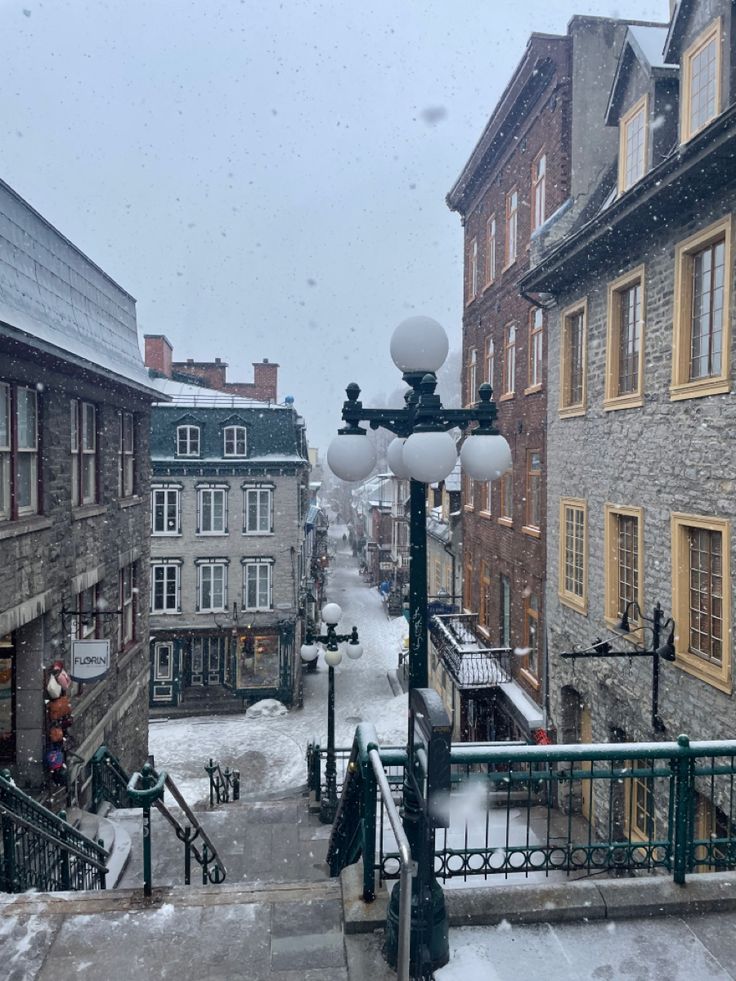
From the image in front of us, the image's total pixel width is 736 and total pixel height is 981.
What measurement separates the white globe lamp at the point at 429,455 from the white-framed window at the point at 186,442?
25074mm

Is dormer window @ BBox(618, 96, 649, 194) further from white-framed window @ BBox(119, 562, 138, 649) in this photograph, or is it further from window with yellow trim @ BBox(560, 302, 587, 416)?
white-framed window @ BBox(119, 562, 138, 649)

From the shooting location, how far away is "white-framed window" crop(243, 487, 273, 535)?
29.2 m

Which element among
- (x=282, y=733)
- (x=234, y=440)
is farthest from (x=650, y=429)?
(x=234, y=440)

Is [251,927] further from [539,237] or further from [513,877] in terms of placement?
[539,237]

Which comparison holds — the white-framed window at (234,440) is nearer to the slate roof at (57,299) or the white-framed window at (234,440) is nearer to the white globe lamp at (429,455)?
the slate roof at (57,299)

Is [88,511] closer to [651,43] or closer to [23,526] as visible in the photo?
[23,526]

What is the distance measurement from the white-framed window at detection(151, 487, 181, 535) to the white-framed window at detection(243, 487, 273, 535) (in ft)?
9.09

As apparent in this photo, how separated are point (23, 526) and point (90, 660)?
2752 mm

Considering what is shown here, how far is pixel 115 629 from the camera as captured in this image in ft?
47.9

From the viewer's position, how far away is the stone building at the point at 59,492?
32.7ft

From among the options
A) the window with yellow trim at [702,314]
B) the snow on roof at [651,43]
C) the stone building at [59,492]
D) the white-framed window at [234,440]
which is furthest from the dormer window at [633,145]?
the white-framed window at [234,440]

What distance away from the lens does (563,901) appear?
189 inches

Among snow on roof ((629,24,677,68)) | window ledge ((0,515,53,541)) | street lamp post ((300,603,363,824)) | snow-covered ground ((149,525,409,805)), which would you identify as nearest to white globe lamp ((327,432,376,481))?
window ledge ((0,515,53,541))

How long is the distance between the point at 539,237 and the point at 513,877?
12941 mm
